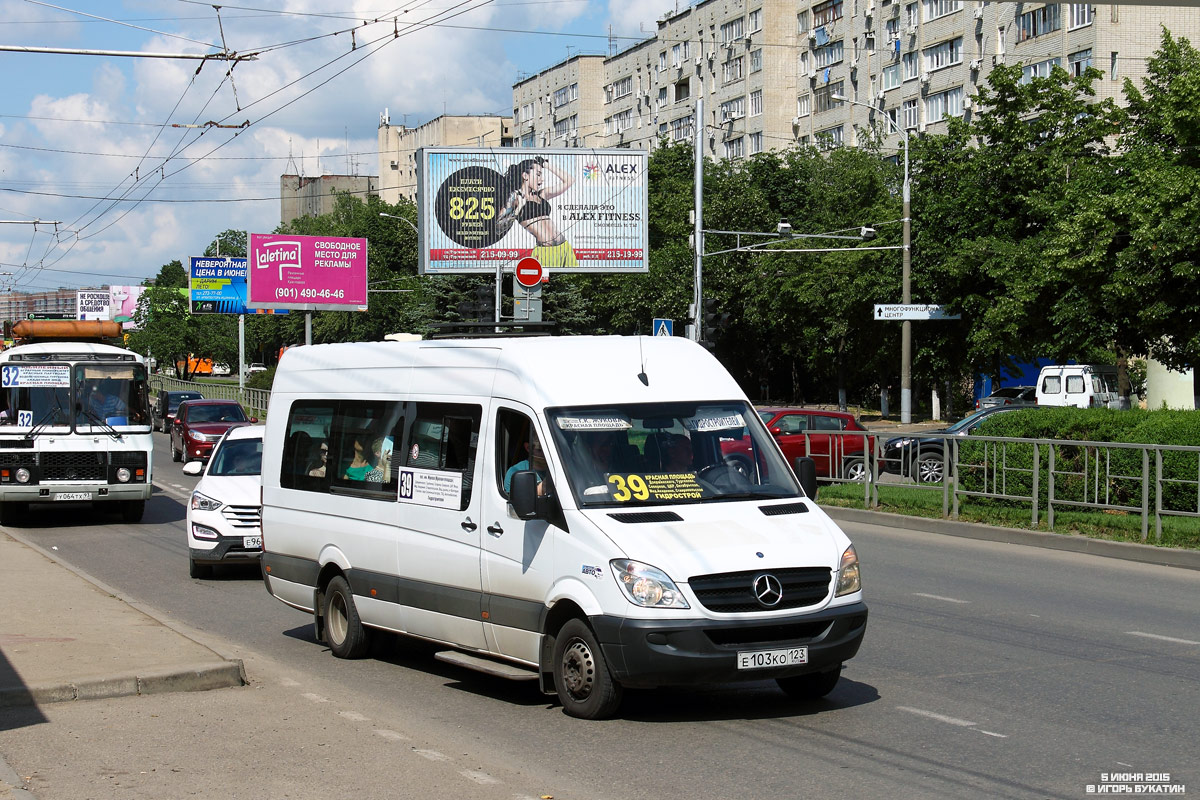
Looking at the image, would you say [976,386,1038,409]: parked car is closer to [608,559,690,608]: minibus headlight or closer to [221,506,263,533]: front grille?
[221,506,263,533]: front grille

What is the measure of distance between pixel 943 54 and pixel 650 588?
6005cm

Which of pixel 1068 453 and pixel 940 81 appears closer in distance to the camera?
pixel 1068 453

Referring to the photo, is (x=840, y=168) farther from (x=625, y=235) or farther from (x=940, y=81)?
(x=625, y=235)

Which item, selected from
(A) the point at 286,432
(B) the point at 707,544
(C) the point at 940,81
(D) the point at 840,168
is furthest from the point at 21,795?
(C) the point at 940,81

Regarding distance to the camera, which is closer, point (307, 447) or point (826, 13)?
point (307, 447)

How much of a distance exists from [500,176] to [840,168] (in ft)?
85.1

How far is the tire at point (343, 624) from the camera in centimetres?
969

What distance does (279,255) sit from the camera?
5722 centimetres

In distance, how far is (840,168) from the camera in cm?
6091

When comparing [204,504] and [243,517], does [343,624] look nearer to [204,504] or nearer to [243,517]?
[243,517]

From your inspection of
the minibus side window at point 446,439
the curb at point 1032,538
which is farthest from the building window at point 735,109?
the minibus side window at point 446,439

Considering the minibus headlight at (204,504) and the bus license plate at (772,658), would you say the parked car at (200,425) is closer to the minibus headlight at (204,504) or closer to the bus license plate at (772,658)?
the minibus headlight at (204,504)

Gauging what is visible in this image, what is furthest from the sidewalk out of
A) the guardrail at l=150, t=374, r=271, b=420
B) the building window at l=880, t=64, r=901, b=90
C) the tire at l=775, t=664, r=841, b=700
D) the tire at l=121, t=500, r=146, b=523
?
the building window at l=880, t=64, r=901, b=90

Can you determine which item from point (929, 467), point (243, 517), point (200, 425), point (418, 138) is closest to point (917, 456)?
point (929, 467)
